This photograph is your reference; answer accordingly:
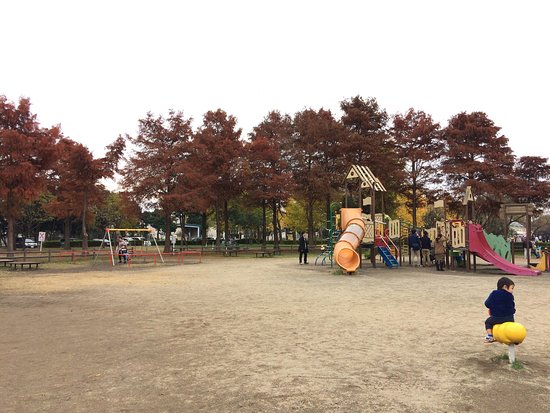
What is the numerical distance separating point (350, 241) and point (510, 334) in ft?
45.5

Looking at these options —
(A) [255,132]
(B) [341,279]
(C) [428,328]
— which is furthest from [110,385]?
(A) [255,132]

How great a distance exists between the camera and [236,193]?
3462 cm

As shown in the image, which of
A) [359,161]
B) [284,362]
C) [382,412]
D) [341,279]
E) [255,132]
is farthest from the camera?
[255,132]

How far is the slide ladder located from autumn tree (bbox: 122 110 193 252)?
15.4 metres

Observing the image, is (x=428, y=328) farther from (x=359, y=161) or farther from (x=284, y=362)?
(x=359, y=161)

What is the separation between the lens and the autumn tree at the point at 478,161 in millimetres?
33562

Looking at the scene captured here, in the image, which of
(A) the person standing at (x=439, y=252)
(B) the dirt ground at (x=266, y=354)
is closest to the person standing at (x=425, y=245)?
(A) the person standing at (x=439, y=252)

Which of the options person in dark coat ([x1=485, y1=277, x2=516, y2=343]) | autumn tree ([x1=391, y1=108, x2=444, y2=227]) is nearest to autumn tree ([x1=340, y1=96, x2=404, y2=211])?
autumn tree ([x1=391, y1=108, x2=444, y2=227])

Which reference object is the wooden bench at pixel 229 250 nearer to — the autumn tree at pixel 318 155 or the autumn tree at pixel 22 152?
the autumn tree at pixel 318 155

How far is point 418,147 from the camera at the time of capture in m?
36.5

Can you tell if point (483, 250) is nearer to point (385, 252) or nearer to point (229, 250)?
point (385, 252)

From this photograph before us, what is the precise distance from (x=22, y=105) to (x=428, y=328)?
26.4 meters

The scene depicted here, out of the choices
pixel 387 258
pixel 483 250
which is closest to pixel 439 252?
pixel 483 250

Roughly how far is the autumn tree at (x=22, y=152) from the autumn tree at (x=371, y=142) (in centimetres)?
2180
